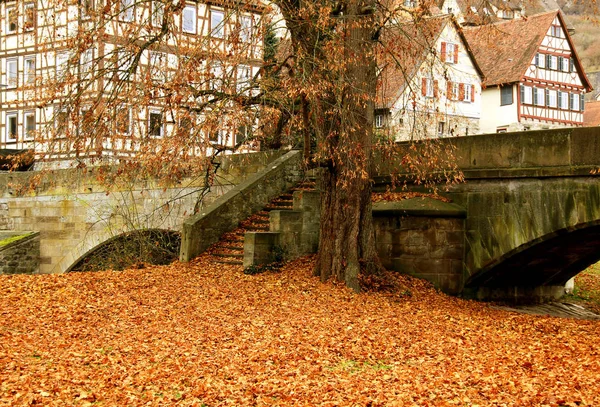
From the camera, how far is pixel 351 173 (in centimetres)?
1193

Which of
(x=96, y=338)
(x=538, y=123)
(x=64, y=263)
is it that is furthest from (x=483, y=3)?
(x=538, y=123)

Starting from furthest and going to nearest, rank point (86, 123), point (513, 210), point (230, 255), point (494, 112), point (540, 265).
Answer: point (494, 112) → point (540, 265) → point (230, 255) → point (513, 210) → point (86, 123)

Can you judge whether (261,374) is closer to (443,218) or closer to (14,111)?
(443,218)

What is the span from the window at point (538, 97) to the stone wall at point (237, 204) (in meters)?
27.4

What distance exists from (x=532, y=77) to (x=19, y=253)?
28.1m

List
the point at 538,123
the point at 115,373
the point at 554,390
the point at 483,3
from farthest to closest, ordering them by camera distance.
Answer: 1. the point at 538,123
2. the point at 483,3
3. the point at 115,373
4. the point at 554,390

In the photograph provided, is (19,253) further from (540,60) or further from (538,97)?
(540,60)

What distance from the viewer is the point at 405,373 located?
24.2ft

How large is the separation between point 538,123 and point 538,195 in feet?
101

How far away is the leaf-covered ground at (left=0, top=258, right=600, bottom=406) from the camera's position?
6.60 meters

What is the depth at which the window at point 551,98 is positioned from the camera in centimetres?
4134

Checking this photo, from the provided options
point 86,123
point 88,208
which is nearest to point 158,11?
point 86,123

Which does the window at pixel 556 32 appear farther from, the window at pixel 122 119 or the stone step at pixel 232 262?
the window at pixel 122 119

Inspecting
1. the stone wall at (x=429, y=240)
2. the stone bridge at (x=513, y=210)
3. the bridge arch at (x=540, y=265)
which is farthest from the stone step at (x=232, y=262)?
the bridge arch at (x=540, y=265)
